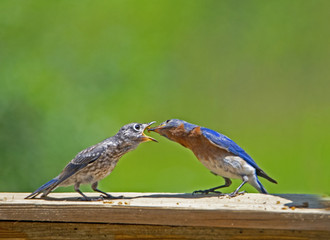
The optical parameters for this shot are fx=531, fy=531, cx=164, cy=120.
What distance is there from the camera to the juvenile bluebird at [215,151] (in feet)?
13.2

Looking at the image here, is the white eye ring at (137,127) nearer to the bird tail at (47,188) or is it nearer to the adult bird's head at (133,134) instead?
the adult bird's head at (133,134)

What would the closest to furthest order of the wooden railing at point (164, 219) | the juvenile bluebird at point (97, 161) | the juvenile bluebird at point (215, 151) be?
the wooden railing at point (164, 219) → the juvenile bluebird at point (97, 161) → the juvenile bluebird at point (215, 151)

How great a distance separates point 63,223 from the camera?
3.24m

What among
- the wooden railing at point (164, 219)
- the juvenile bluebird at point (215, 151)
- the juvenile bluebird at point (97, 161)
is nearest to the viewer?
the wooden railing at point (164, 219)

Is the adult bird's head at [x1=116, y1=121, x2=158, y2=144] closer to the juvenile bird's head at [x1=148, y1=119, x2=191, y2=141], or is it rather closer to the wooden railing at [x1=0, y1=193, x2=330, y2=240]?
the juvenile bird's head at [x1=148, y1=119, x2=191, y2=141]

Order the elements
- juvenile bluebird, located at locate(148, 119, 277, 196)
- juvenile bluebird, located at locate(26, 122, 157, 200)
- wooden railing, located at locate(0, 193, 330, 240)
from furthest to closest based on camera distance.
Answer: juvenile bluebird, located at locate(148, 119, 277, 196) < juvenile bluebird, located at locate(26, 122, 157, 200) < wooden railing, located at locate(0, 193, 330, 240)

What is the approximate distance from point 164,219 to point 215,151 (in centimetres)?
110

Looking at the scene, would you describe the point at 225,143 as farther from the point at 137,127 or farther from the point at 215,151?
the point at 137,127

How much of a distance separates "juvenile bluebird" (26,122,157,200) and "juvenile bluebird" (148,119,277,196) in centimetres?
36

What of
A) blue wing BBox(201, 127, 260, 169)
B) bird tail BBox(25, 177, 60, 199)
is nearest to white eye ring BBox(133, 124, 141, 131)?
blue wing BBox(201, 127, 260, 169)

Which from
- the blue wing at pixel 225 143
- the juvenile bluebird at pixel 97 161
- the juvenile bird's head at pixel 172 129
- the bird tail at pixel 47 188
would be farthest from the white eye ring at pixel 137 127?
the bird tail at pixel 47 188

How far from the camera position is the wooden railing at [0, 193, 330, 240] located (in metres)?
2.96

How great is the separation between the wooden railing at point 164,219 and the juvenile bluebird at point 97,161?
280 mm

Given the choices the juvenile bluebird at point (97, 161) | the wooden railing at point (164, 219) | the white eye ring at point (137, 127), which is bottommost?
the wooden railing at point (164, 219)
